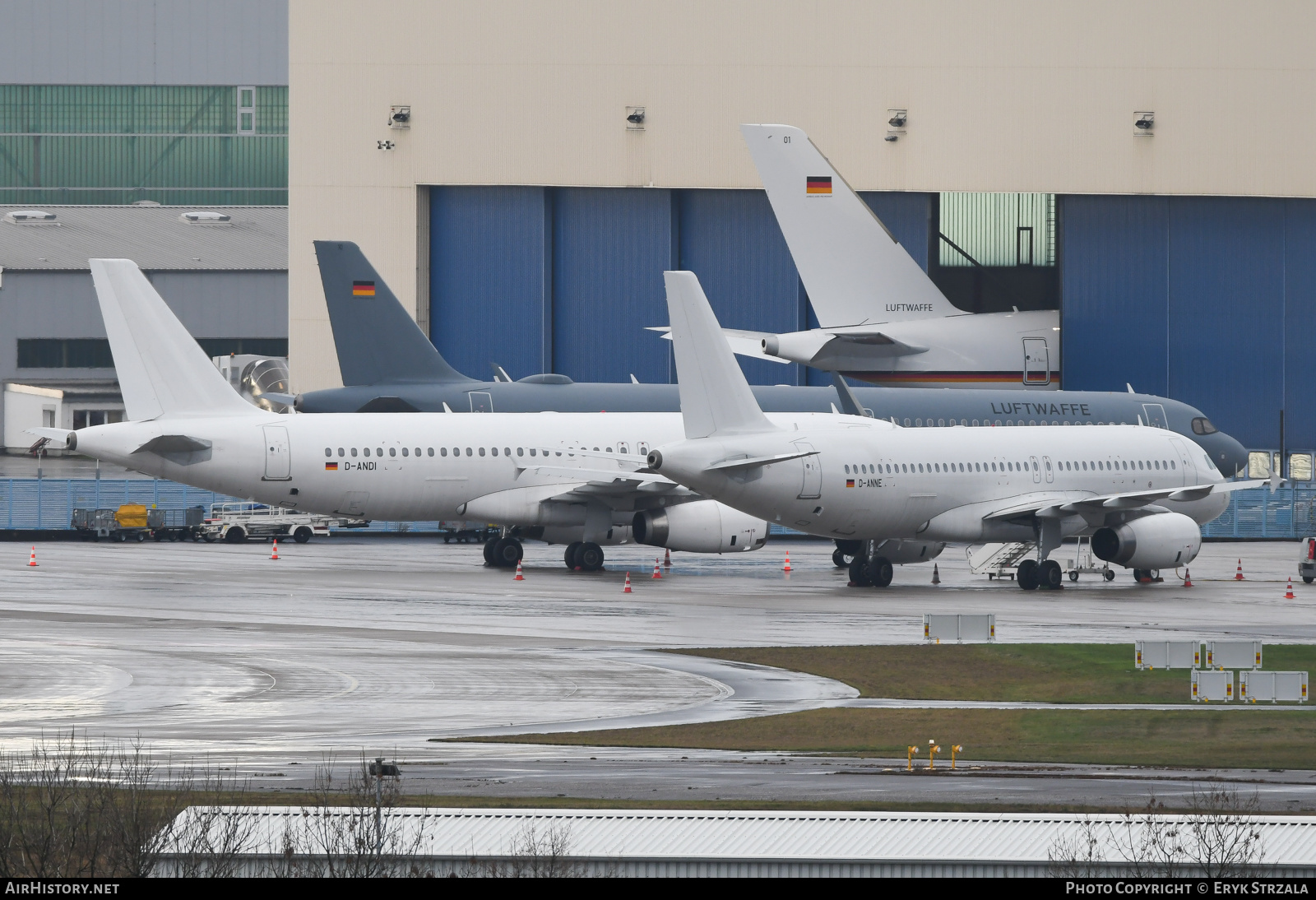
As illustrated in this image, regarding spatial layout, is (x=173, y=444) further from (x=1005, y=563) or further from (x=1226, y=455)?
(x=1226, y=455)

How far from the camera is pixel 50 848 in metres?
12.4

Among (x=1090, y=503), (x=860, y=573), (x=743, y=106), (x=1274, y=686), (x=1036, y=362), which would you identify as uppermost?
(x=743, y=106)

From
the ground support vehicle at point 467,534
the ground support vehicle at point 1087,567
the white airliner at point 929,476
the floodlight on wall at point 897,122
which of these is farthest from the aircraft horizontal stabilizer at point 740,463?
the floodlight on wall at point 897,122

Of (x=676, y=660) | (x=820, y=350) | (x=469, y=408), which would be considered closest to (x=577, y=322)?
(x=820, y=350)

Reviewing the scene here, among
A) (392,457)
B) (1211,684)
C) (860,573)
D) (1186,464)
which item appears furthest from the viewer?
(1186,464)

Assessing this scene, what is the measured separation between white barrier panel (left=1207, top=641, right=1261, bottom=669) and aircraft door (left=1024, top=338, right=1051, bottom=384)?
39.9m

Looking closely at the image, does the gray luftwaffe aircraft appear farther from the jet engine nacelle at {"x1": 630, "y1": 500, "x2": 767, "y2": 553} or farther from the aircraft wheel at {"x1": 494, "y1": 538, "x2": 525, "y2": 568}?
the jet engine nacelle at {"x1": 630, "y1": 500, "x2": 767, "y2": 553}

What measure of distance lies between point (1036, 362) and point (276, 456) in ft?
107

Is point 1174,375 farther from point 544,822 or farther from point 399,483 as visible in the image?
point 544,822

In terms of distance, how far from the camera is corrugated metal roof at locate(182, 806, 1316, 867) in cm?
1296

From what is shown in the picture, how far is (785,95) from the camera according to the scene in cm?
6788

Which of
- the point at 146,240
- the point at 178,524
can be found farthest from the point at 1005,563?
the point at 146,240

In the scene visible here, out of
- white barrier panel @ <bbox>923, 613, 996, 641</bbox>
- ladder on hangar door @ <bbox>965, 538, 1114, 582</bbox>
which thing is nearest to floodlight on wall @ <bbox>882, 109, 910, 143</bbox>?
ladder on hangar door @ <bbox>965, 538, 1114, 582</bbox>

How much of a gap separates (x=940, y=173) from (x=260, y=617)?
40.2 metres
